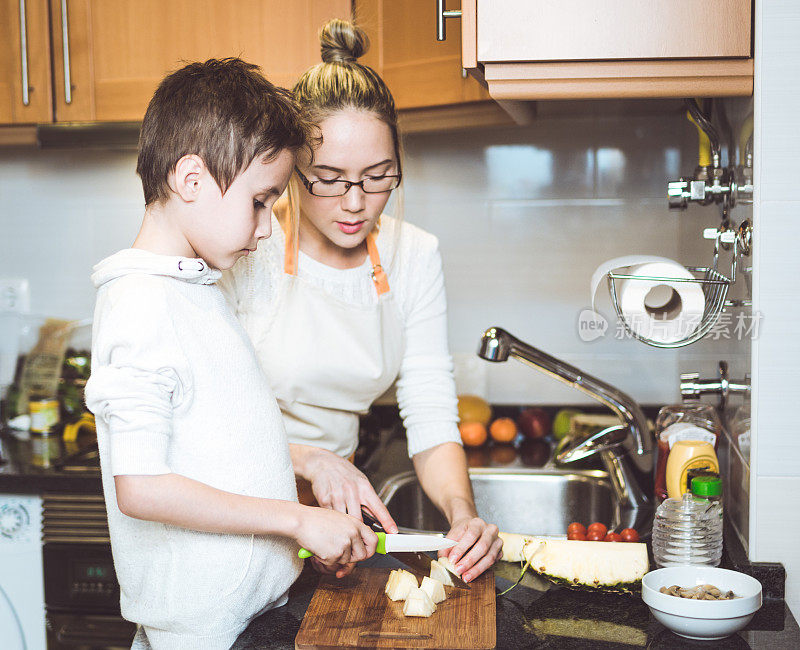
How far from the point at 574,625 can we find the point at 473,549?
6.0 inches

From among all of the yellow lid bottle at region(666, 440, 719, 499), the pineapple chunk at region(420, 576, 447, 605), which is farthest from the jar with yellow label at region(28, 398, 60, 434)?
the yellow lid bottle at region(666, 440, 719, 499)

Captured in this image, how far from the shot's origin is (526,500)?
1693mm

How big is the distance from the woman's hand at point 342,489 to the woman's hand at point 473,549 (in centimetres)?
9

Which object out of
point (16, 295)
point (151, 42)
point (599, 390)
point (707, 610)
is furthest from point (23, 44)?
point (707, 610)

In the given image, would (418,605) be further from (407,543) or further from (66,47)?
(66,47)

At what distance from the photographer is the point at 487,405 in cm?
197

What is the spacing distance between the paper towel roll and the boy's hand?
55 centimetres

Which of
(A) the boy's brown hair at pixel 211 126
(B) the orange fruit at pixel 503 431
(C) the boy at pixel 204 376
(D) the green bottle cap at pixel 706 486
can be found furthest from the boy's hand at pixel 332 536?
(B) the orange fruit at pixel 503 431

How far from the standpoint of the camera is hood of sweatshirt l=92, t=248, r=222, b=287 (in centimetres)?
89

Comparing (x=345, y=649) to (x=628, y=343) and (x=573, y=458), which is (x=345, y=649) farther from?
(x=628, y=343)

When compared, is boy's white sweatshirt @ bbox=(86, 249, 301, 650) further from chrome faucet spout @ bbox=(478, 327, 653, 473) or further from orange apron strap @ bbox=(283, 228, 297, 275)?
chrome faucet spout @ bbox=(478, 327, 653, 473)

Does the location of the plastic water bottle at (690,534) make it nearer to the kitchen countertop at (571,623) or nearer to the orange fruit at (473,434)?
the kitchen countertop at (571,623)

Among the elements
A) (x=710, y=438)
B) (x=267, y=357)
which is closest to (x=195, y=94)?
(x=267, y=357)

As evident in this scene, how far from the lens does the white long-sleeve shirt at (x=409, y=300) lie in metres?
1.33
